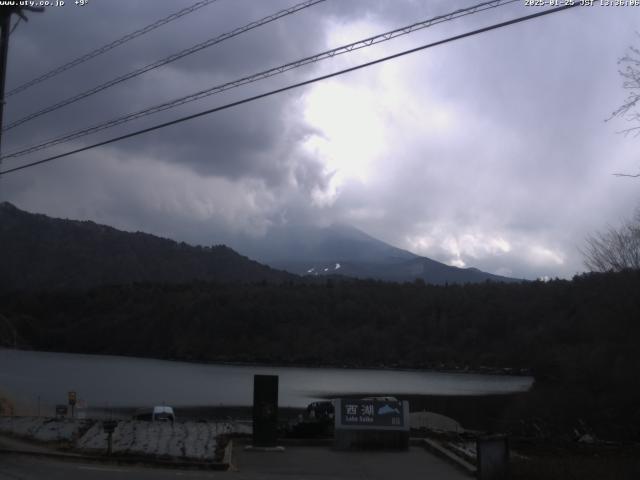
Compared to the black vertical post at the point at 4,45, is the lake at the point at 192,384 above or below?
below

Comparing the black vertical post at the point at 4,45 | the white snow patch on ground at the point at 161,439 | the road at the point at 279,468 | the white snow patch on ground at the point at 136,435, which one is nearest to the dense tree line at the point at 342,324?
the white snow patch on ground at the point at 161,439

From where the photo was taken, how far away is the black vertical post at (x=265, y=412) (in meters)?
22.5

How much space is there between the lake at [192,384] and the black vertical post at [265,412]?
127 feet

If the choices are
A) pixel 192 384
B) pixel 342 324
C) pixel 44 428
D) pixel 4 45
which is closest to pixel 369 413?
pixel 44 428

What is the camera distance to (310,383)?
114000mm

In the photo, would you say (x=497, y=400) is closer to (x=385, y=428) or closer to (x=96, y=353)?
(x=385, y=428)

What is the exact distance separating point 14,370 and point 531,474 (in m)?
113

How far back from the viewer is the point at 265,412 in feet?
73.8

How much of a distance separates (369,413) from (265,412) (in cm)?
310

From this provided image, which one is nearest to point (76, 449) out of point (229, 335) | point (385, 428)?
point (385, 428)

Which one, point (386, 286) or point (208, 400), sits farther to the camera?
point (386, 286)

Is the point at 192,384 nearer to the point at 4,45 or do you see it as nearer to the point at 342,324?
the point at 342,324

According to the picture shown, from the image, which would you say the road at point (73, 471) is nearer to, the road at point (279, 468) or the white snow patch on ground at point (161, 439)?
the road at point (279, 468)

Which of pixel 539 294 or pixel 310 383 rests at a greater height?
pixel 539 294
